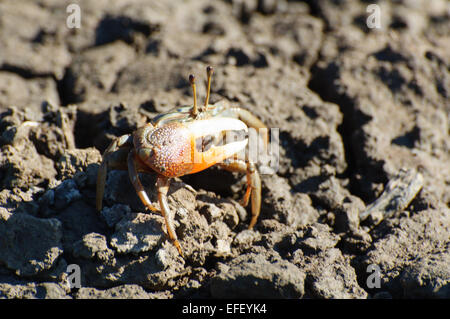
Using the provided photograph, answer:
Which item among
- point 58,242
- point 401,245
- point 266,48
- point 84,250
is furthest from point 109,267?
point 266,48

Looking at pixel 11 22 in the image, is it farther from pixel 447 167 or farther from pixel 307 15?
pixel 447 167

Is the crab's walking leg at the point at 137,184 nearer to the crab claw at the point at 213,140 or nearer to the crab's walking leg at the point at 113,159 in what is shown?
the crab's walking leg at the point at 113,159

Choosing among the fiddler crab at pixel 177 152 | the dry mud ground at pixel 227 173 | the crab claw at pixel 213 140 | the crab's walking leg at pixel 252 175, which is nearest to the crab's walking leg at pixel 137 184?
the fiddler crab at pixel 177 152

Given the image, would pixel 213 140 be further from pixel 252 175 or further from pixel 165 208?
pixel 165 208

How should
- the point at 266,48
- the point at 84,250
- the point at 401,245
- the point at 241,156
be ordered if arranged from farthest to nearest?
1. the point at 266,48
2. the point at 241,156
3. the point at 401,245
4. the point at 84,250

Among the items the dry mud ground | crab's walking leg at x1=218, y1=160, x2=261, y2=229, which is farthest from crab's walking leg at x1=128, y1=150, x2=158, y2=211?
crab's walking leg at x1=218, y1=160, x2=261, y2=229

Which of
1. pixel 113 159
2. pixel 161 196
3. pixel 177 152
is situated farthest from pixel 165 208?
pixel 113 159

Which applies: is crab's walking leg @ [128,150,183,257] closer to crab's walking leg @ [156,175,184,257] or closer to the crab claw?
crab's walking leg @ [156,175,184,257]
